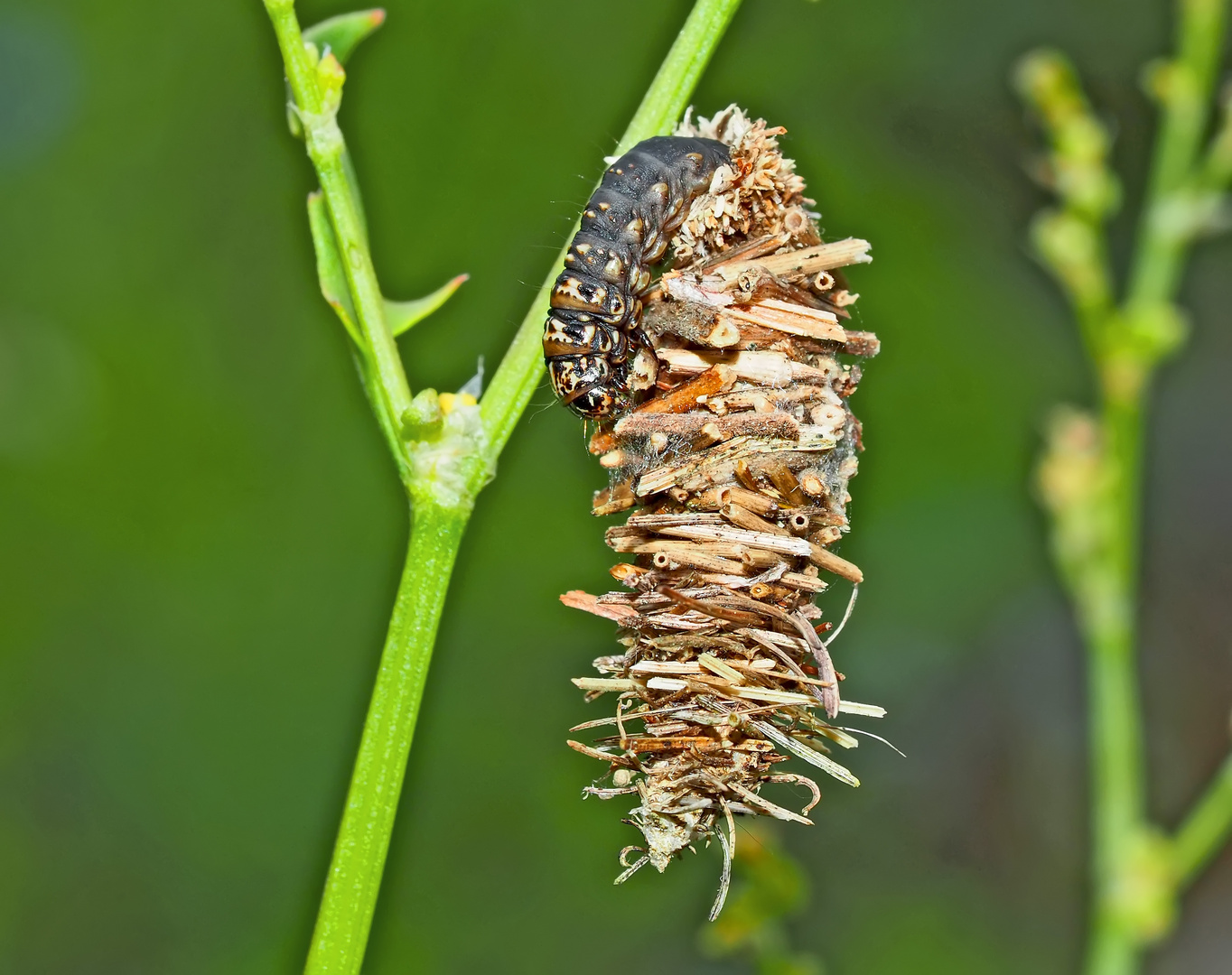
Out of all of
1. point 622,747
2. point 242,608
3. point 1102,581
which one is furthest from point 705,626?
point 242,608

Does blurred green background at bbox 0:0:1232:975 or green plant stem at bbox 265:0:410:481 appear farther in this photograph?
blurred green background at bbox 0:0:1232:975

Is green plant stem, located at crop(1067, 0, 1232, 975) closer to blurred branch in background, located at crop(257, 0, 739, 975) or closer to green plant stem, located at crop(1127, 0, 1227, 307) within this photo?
green plant stem, located at crop(1127, 0, 1227, 307)

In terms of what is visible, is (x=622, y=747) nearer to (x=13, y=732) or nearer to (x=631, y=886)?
(x=631, y=886)

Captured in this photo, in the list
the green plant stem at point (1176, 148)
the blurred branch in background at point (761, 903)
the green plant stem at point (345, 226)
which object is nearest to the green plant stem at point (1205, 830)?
the blurred branch in background at point (761, 903)

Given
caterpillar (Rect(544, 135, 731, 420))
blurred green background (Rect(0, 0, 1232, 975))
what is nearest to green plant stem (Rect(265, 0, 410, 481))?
caterpillar (Rect(544, 135, 731, 420))

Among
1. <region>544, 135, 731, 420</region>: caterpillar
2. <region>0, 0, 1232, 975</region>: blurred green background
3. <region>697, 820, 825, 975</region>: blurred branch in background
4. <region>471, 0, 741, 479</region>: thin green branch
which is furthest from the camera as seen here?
<region>0, 0, 1232, 975</region>: blurred green background

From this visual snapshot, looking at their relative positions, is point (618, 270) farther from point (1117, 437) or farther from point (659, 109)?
point (1117, 437)

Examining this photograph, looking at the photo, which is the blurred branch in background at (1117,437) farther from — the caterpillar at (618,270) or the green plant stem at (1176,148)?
the caterpillar at (618,270)
